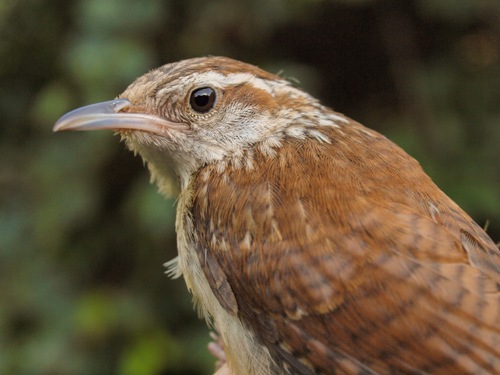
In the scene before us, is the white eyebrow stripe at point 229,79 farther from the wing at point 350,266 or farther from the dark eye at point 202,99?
the wing at point 350,266

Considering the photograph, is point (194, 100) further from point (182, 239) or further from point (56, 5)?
point (56, 5)

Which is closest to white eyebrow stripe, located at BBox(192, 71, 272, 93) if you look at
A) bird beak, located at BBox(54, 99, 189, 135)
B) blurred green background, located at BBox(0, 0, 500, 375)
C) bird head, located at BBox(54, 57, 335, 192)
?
bird head, located at BBox(54, 57, 335, 192)

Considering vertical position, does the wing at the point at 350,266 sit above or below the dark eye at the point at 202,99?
below

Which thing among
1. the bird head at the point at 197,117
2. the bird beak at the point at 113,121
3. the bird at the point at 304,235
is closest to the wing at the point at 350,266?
the bird at the point at 304,235

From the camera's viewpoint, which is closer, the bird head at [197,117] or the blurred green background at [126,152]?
the bird head at [197,117]

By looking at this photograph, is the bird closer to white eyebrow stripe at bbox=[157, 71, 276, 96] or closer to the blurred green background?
white eyebrow stripe at bbox=[157, 71, 276, 96]

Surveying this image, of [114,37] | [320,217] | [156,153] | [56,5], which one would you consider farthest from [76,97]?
[320,217]
